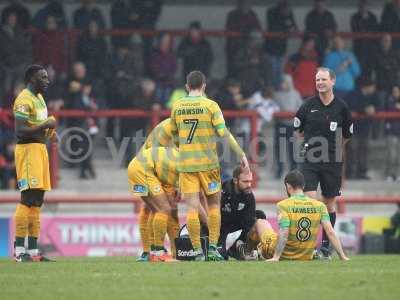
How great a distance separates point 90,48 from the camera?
69.0ft

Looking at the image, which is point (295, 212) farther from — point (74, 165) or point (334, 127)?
point (74, 165)

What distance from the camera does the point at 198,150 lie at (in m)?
12.8

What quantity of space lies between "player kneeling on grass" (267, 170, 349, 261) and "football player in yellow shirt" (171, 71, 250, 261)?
22.0 inches

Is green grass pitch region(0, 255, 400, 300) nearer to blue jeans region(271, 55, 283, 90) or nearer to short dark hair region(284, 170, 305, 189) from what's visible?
short dark hair region(284, 170, 305, 189)

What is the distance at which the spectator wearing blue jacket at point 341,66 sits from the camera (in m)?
21.6

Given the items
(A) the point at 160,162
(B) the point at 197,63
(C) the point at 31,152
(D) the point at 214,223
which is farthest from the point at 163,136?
(B) the point at 197,63

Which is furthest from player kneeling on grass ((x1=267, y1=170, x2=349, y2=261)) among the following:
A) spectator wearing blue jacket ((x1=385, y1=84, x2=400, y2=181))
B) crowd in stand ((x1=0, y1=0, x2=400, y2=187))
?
spectator wearing blue jacket ((x1=385, y1=84, x2=400, y2=181))

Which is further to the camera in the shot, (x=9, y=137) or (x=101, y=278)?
(x=9, y=137)

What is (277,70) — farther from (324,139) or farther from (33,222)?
(33,222)

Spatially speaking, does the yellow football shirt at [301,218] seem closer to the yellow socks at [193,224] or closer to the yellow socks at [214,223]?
the yellow socks at [214,223]

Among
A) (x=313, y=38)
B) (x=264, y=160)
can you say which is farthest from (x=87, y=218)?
(x=313, y=38)

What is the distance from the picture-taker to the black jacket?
45.6 feet

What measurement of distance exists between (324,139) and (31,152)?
3.23 metres

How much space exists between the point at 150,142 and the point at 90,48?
7600 mm
